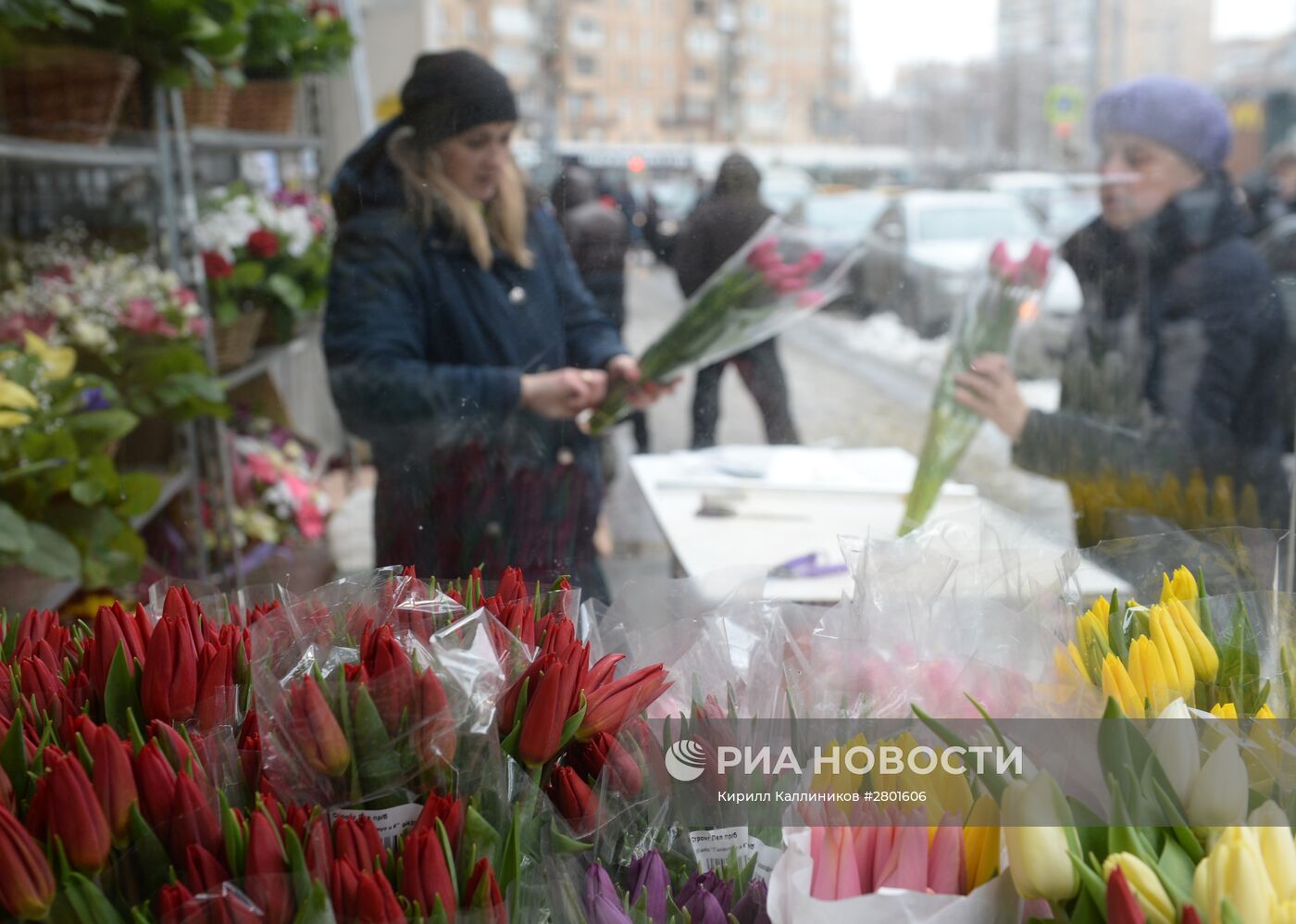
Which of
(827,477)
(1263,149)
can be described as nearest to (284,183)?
(827,477)

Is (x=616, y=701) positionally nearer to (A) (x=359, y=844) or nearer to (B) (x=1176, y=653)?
(A) (x=359, y=844)

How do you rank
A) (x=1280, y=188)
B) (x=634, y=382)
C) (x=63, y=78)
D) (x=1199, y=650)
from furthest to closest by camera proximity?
(x=1280, y=188)
(x=63, y=78)
(x=634, y=382)
(x=1199, y=650)

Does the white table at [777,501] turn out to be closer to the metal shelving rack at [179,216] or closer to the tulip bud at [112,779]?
the metal shelving rack at [179,216]

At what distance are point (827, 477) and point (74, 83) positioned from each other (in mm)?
1730

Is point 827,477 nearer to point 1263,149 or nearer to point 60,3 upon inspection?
point 60,3

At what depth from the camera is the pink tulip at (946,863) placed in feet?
2.22

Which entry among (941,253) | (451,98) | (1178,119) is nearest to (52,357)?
(451,98)

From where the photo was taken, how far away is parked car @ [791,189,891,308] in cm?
246

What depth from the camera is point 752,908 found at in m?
0.73

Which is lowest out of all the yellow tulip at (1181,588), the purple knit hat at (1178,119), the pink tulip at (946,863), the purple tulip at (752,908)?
the purple tulip at (752,908)

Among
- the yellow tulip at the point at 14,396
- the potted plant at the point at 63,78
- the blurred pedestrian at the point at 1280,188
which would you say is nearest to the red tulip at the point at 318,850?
the yellow tulip at the point at 14,396

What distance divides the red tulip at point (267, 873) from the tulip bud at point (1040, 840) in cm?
40

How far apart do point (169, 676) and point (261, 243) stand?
263 cm

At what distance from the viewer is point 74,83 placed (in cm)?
229
